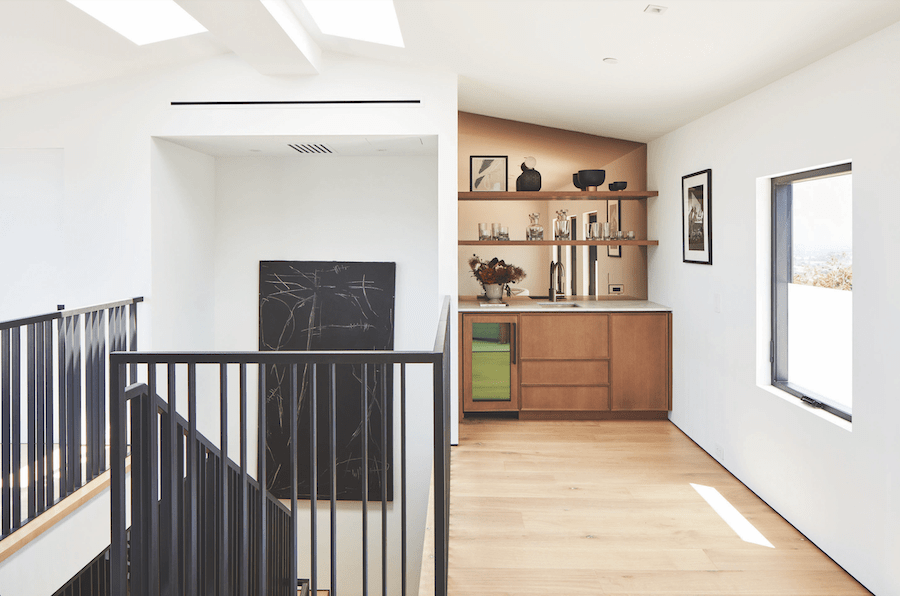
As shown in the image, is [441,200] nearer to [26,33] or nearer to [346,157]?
[346,157]

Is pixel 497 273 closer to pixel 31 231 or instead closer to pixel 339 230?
pixel 339 230

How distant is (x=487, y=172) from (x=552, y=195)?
0.67 m

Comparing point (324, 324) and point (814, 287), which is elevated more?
point (814, 287)

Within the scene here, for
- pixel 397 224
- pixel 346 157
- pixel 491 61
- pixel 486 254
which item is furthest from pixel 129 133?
pixel 486 254

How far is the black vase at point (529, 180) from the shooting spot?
5.56 meters

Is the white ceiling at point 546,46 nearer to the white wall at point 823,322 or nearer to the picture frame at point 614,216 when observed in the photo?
the white wall at point 823,322

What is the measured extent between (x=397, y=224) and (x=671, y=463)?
303 cm

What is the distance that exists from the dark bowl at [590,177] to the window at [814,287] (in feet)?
6.37

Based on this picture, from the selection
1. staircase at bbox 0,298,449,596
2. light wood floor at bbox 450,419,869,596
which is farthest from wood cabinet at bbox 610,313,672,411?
staircase at bbox 0,298,449,596

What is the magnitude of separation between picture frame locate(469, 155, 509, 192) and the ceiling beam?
5.66 feet

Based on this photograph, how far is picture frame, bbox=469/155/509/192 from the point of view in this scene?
5754 millimetres

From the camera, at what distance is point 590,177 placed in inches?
218

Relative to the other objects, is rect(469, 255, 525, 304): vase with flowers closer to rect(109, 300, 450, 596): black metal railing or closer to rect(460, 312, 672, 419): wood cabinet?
rect(460, 312, 672, 419): wood cabinet

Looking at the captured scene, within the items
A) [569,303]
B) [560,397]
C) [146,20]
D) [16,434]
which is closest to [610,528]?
[560,397]
